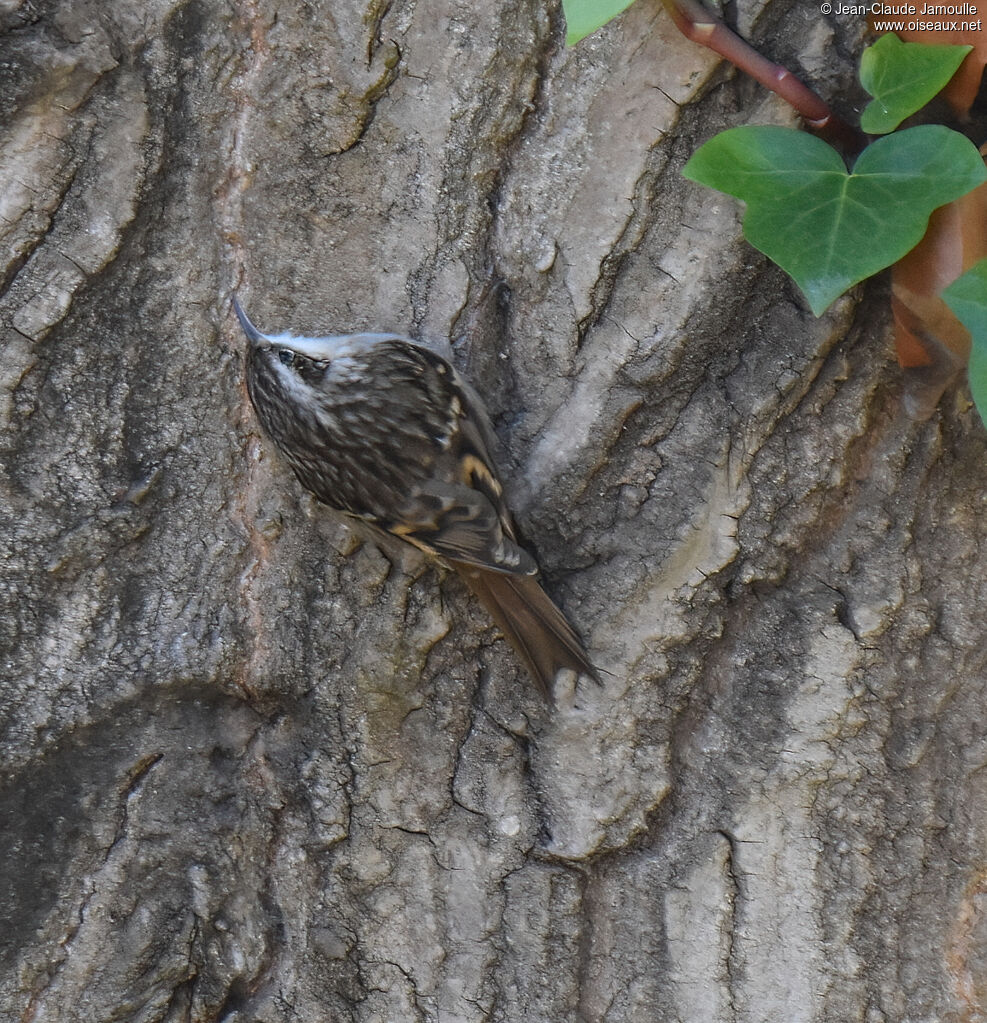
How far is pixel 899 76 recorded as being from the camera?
1134 mm

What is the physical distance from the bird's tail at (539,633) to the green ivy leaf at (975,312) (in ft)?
1.86

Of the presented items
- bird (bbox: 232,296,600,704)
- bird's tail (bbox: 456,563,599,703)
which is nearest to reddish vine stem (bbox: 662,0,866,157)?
bird (bbox: 232,296,600,704)

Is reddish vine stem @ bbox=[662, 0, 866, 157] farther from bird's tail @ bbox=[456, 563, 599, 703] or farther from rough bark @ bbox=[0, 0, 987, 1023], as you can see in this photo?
bird's tail @ bbox=[456, 563, 599, 703]

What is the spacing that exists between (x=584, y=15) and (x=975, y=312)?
20.7 inches

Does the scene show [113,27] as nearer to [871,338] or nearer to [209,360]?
[209,360]

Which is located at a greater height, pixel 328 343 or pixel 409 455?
pixel 328 343

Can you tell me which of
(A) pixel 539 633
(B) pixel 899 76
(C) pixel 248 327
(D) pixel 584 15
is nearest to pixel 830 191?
(B) pixel 899 76

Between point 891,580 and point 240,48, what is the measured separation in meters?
1.08

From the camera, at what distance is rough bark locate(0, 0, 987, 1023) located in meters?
1.27

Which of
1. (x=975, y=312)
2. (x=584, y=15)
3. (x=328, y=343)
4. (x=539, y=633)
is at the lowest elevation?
(x=539, y=633)

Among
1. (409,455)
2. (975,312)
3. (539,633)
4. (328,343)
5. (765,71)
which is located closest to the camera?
(975,312)

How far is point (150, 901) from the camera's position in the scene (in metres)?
1.33

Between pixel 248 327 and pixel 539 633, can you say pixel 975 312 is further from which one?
pixel 248 327

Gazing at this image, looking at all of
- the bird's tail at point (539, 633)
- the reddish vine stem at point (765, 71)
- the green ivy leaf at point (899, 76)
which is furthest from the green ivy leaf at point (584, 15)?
the bird's tail at point (539, 633)
